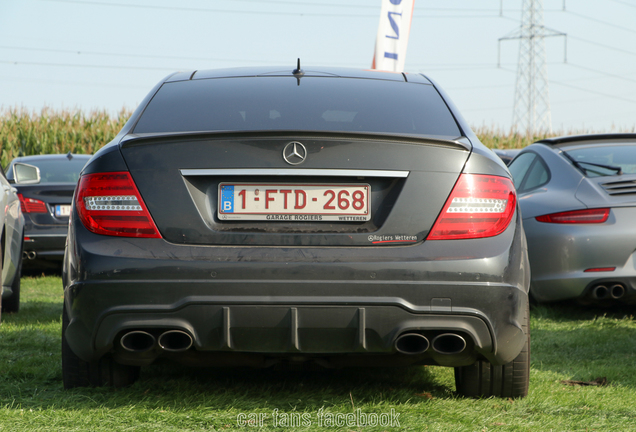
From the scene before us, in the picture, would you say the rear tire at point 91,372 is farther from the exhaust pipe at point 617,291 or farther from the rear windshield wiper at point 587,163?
the rear windshield wiper at point 587,163

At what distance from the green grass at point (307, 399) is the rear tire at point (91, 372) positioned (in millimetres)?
43

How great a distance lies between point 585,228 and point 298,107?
3008 millimetres

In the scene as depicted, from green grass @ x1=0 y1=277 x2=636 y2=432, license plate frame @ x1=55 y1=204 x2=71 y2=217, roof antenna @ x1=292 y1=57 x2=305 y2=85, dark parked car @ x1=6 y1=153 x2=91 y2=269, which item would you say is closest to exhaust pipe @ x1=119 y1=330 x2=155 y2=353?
green grass @ x1=0 y1=277 x2=636 y2=432

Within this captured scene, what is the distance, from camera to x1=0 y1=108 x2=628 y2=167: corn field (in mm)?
18922

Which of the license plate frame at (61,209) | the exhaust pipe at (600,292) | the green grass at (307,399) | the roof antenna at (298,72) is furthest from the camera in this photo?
the license plate frame at (61,209)

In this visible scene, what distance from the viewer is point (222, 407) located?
3102mm

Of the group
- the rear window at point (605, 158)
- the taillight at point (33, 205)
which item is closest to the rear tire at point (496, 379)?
the rear window at point (605, 158)

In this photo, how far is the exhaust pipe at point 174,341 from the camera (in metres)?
2.79

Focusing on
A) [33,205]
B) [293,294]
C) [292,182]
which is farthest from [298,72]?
[33,205]

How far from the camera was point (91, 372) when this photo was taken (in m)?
3.28

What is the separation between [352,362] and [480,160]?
38.8 inches

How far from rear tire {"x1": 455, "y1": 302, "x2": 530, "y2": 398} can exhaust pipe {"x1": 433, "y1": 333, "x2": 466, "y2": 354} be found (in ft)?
1.53

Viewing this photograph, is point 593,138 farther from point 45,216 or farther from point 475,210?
point 45,216

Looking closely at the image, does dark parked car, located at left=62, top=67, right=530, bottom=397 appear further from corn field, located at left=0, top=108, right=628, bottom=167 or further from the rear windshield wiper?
corn field, located at left=0, top=108, right=628, bottom=167
